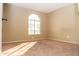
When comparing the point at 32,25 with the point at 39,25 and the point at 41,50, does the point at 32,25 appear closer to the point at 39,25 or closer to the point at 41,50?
the point at 39,25

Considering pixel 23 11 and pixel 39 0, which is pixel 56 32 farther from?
pixel 39 0

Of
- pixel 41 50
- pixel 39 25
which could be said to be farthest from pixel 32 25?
pixel 41 50

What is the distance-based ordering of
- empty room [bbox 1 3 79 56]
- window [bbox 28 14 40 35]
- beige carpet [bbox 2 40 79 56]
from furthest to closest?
window [bbox 28 14 40 35], empty room [bbox 1 3 79 56], beige carpet [bbox 2 40 79 56]

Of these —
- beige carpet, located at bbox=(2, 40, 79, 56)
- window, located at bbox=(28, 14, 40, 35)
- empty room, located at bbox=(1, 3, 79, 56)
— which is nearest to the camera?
beige carpet, located at bbox=(2, 40, 79, 56)

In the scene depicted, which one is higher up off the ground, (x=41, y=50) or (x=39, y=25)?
(x=39, y=25)

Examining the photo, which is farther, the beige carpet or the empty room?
the empty room

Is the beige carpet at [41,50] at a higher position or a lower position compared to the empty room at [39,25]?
lower

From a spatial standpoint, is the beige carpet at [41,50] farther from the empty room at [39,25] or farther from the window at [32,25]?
the window at [32,25]

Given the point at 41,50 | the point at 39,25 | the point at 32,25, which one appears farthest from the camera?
the point at 39,25

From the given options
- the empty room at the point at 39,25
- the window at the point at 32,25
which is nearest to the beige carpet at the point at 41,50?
the empty room at the point at 39,25

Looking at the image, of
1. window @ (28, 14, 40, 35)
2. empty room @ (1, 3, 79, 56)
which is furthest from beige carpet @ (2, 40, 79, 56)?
window @ (28, 14, 40, 35)

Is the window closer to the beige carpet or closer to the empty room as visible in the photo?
the empty room

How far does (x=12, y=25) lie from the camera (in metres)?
3.89

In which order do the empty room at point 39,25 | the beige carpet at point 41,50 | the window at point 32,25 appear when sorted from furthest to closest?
→ the window at point 32,25
the empty room at point 39,25
the beige carpet at point 41,50
